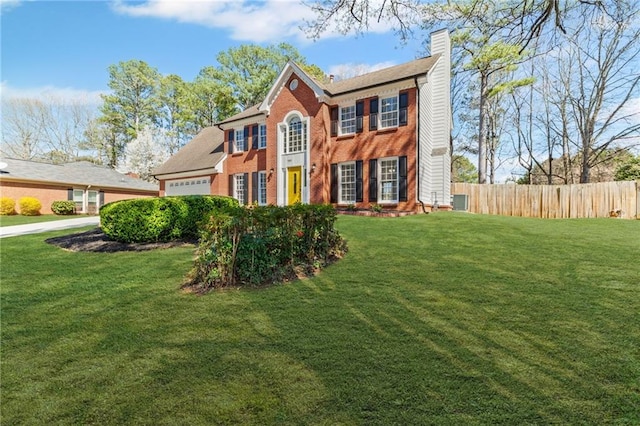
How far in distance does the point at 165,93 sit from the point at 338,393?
43.9 metres

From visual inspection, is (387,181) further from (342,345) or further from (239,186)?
(342,345)

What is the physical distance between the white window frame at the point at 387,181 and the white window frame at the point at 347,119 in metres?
2.43

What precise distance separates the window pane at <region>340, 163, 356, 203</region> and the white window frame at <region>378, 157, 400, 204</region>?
4.47 ft

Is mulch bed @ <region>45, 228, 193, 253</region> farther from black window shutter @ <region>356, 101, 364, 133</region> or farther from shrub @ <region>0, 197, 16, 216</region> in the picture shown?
shrub @ <region>0, 197, 16, 216</region>

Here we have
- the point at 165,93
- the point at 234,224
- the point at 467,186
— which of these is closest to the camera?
the point at 234,224

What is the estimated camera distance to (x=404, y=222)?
1086 cm

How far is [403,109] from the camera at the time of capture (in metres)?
14.4

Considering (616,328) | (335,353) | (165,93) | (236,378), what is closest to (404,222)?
(616,328)

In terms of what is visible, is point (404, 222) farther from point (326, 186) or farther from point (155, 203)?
point (155, 203)

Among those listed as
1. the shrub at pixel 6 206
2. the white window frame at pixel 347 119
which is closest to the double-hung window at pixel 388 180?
the white window frame at pixel 347 119

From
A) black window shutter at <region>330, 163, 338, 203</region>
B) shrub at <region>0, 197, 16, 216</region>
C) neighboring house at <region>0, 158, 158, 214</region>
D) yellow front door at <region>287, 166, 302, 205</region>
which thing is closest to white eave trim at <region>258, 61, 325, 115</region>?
black window shutter at <region>330, 163, 338, 203</region>

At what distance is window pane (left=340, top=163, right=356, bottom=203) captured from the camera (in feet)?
51.9

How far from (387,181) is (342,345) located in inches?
486

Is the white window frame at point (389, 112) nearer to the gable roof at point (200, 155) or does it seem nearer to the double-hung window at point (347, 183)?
the double-hung window at point (347, 183)
